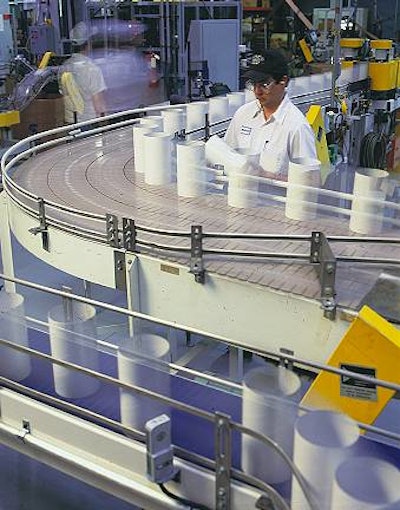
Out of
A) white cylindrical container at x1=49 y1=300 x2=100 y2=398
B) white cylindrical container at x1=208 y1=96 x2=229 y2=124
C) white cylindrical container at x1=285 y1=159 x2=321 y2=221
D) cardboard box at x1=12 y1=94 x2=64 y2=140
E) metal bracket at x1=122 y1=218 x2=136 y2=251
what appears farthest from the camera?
cardboard box at x1=12 y1=94 x2=64 y2=140

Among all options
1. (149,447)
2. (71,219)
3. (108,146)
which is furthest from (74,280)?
(149,447)

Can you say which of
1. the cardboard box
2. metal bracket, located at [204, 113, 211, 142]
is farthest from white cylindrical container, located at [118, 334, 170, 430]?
→ the cardboard box

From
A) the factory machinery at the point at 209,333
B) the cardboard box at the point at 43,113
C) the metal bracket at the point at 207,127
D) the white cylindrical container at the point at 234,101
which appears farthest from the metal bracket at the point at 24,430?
the cardboard box at the point at 43,113

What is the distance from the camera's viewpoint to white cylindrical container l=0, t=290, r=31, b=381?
145cm

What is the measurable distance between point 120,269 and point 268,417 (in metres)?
0.82

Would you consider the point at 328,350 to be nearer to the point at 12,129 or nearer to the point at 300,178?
the point at 300,178

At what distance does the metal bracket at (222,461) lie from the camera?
3.29 ft

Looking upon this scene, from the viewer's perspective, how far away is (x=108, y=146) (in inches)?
112

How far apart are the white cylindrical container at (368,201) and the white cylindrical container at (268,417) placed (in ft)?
2.52

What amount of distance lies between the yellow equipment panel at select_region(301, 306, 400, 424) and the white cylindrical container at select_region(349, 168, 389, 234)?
0.52m

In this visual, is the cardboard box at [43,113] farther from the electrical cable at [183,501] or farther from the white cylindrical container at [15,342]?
the electrical cable at [183,501]

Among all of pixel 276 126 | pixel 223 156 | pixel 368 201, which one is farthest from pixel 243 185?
pixel 368 201

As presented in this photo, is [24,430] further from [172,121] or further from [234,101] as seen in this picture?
[234,101]

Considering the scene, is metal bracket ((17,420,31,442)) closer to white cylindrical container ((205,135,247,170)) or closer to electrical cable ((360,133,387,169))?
white cylindrical container ((205,135,247,170))
